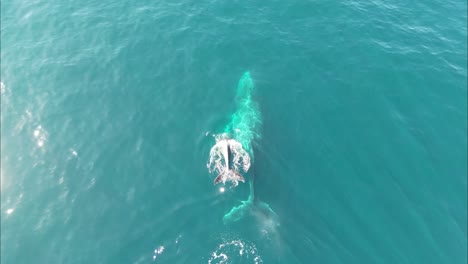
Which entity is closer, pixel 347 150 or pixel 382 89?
pixel 347 150

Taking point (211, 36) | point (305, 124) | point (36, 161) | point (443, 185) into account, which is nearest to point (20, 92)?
point (36, 161)

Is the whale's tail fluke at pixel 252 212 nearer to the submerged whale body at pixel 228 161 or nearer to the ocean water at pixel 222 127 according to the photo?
the ocean water at pixel 222 127

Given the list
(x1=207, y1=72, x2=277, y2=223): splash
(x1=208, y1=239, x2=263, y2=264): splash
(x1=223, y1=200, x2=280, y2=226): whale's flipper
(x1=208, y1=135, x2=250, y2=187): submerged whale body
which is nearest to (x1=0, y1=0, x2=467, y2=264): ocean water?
(x1=208, y1=239, x2=263, y2=264): splash

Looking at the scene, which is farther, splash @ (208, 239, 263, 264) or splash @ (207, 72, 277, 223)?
splash @ (207, 72, 277, 223)

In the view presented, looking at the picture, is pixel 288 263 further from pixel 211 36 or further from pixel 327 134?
pixel 211 36

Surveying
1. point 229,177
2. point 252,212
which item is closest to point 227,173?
point 229,177

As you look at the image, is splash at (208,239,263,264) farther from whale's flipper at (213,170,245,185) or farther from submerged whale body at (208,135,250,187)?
whale's flipper at (213,170,245,185)
